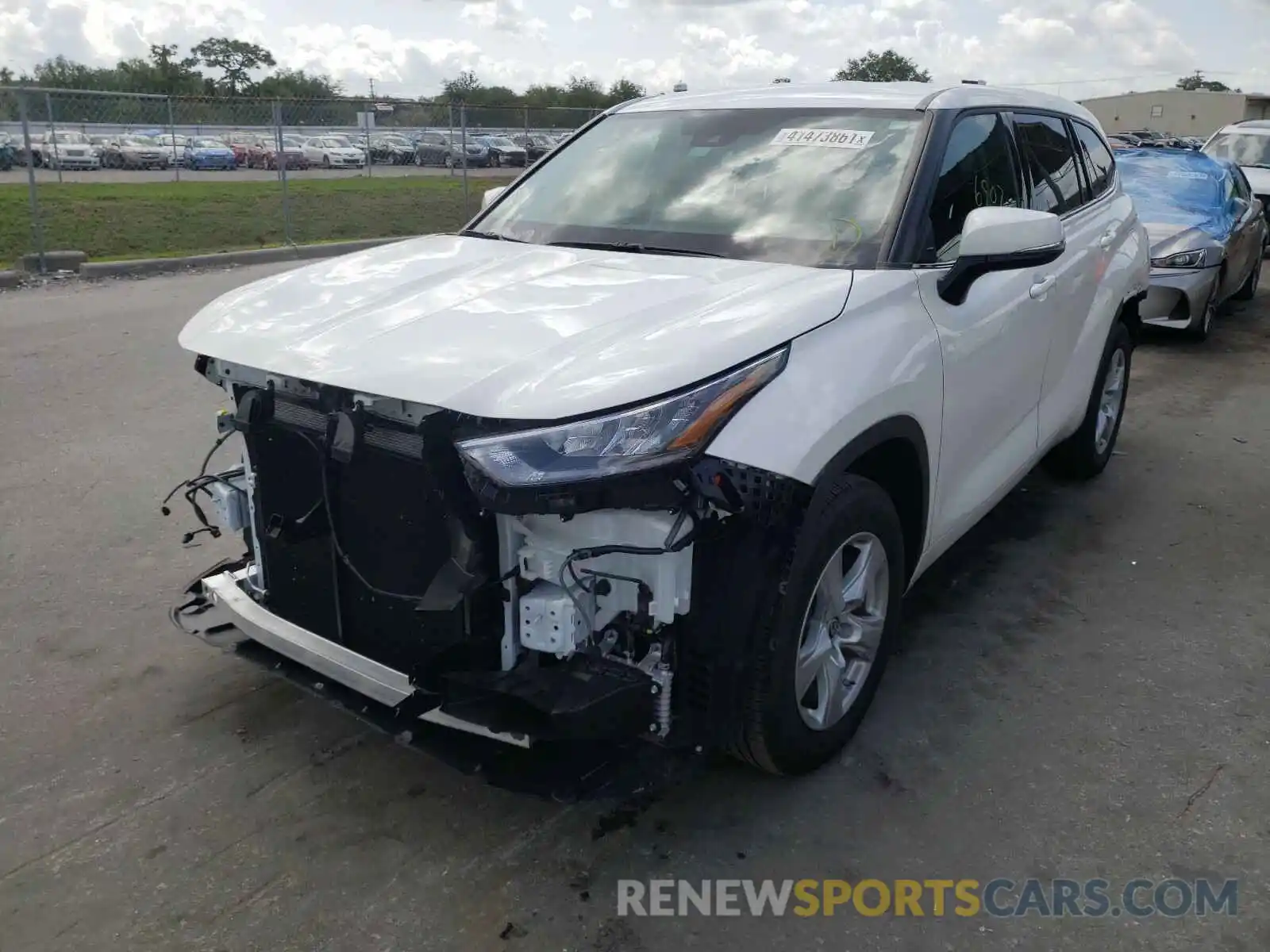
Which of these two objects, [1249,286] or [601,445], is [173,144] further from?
[601,445]

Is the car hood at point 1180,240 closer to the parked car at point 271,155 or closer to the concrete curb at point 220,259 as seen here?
the concrete curb at point 220,259

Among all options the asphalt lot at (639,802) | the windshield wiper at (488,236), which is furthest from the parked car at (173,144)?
the windshield wiper at (488,236)

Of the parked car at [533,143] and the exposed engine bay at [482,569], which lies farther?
the parked car at [533,143]

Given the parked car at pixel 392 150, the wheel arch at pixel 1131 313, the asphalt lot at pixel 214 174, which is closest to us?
the wheel arch at pixel 1131 313

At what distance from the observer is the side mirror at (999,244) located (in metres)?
3.11

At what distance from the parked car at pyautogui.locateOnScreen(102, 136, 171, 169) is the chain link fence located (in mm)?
38

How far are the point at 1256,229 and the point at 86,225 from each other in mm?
14820

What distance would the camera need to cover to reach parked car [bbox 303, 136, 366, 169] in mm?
24438

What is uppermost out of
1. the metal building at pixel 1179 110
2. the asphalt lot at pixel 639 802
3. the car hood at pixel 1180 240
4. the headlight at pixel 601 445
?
the metal building at pixel 1179 110

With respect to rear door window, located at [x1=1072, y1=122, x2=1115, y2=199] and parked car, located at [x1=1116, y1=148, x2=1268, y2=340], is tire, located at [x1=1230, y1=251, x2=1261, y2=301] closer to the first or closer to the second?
parked car, located at [x1=1116, y1=148, x2=1268, y2=340]

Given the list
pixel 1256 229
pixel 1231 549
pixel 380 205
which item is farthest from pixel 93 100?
pixel 1231 549

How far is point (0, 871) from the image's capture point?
2.72m

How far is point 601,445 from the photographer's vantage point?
2.34 m

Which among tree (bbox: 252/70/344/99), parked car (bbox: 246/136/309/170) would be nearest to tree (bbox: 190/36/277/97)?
tree (bbox: 252/70/344/99)
